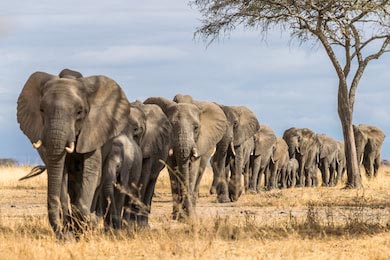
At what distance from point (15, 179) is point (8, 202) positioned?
9314 mm

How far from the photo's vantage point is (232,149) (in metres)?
23.4

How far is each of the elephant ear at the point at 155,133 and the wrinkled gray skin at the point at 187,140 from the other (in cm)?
54

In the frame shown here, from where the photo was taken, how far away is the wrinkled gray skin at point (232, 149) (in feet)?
73.4

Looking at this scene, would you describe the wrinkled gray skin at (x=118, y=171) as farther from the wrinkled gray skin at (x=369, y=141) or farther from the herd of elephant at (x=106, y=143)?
the wrinkled gray skin at (x=369, y=141)

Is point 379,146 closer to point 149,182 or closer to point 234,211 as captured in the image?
point 234,211

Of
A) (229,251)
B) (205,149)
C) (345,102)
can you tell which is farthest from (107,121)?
(345,102)

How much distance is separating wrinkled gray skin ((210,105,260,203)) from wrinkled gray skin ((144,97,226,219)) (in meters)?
4.07

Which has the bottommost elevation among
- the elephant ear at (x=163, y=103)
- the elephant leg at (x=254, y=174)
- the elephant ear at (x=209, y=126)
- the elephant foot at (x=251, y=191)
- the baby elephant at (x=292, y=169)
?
the baby elephant at (x=292, y=169)

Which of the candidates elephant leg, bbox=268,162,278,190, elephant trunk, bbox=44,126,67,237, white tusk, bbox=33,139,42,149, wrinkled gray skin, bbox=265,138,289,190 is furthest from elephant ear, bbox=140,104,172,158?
elephant leg, bbox=268,162,278,190

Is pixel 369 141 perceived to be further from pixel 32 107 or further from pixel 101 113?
pixel 32 107

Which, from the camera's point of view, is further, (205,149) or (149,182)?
(205,149)

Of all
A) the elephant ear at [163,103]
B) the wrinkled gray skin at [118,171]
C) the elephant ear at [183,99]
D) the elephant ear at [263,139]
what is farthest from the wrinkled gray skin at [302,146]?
the wrinkled gray skin at [118,171]

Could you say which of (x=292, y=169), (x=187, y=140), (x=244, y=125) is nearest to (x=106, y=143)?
(x=187, y=140)

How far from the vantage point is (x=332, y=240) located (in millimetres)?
12414
